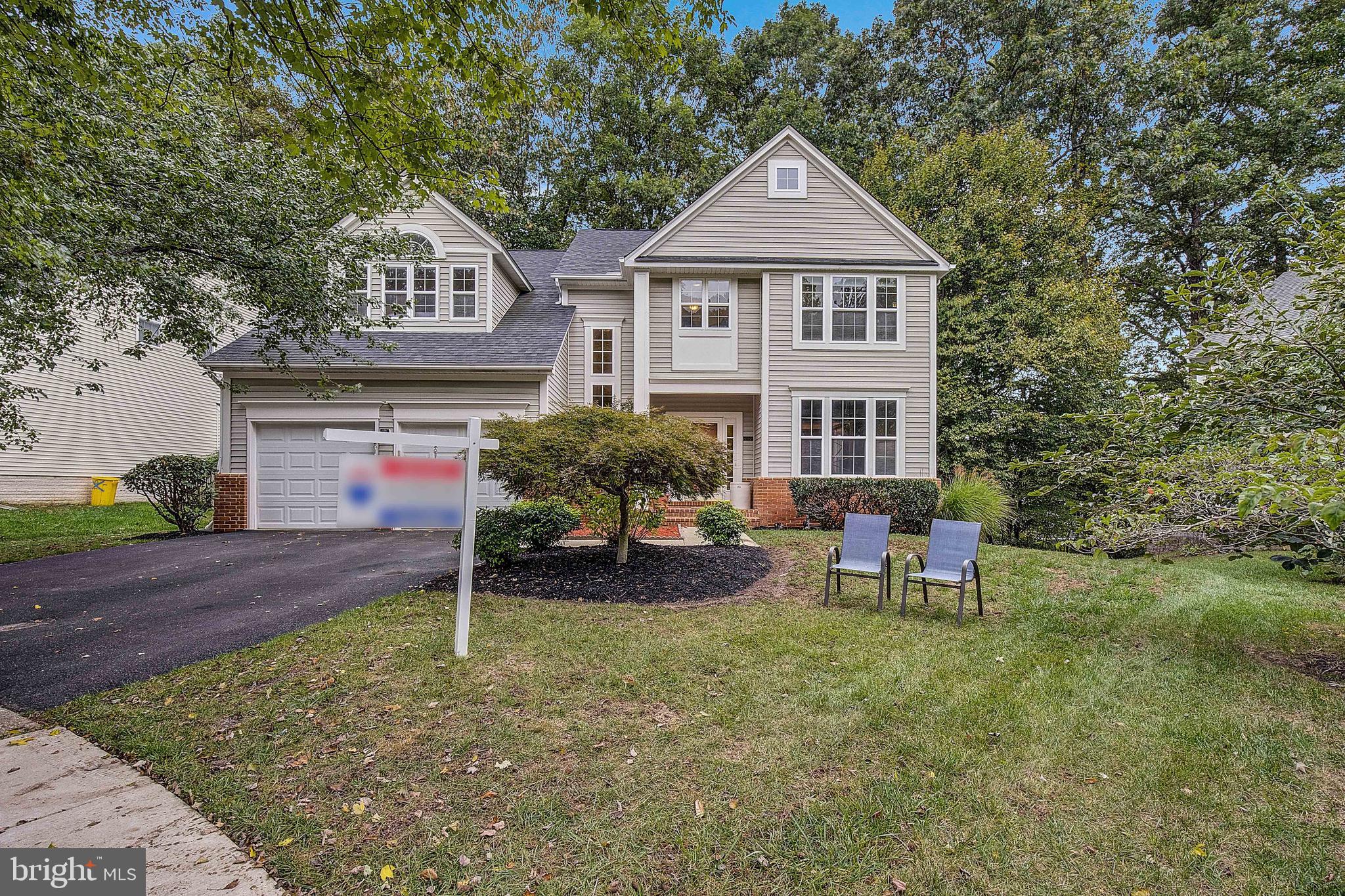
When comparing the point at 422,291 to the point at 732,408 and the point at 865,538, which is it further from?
the point at 865,538

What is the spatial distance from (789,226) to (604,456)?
9.99 meters

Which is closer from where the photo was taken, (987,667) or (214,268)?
(987,667)

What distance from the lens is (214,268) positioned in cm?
836

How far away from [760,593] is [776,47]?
27.7 metres

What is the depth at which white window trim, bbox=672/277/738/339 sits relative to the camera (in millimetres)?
13906

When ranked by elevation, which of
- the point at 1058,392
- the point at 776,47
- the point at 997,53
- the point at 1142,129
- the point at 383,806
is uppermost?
the point at 776,47

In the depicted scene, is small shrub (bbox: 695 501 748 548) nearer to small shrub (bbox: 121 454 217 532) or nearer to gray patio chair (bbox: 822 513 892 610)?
gray patio chair (bbox: 822 513 892 610)

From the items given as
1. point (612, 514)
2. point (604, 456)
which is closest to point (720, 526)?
point (612, 514)

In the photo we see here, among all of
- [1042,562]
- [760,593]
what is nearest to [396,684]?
[760,593]

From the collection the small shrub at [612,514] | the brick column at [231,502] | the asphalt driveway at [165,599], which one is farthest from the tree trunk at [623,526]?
the brick column at [231,502]

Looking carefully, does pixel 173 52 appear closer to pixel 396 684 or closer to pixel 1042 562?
pixel 396 684

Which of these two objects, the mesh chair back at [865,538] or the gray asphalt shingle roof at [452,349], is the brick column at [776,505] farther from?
the mesh chair back at [865,538]

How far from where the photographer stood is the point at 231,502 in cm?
1223

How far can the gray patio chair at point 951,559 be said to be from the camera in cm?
586
